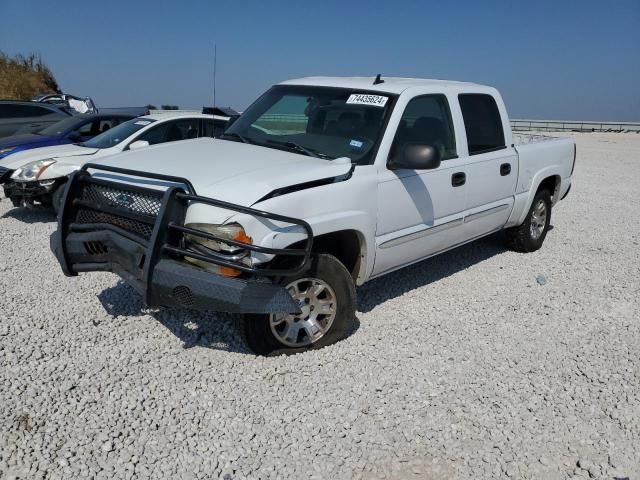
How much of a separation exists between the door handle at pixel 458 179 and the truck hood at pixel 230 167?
1262 millimetres

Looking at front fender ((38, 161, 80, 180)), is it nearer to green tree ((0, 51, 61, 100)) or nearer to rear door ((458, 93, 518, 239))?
rear door ((458, 93, 518, 239))

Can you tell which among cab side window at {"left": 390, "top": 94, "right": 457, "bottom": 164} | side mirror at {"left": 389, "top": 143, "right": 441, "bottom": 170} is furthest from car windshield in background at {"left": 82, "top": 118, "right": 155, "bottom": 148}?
side mirror at {"left": 389, "top": 143, "right": 441, "bottom": 170}

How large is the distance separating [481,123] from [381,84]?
1219 mm

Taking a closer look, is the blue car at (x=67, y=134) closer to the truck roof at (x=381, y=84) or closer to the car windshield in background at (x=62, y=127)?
the car windshield in background at (x=62, y=127)

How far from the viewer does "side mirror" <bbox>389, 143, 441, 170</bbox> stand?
420 centimetres

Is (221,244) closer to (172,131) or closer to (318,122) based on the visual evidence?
(318,122)

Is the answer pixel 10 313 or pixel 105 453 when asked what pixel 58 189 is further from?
pixel 105 453

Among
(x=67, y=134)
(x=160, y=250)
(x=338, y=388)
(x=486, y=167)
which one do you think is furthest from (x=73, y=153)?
(x=338, y=388)

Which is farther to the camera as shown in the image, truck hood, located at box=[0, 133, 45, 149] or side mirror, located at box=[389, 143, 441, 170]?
truck hood, located at box=[0, 133, 45, 149]

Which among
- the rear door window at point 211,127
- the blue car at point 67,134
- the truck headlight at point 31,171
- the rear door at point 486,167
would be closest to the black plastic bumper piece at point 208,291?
the rear door at point 486,167

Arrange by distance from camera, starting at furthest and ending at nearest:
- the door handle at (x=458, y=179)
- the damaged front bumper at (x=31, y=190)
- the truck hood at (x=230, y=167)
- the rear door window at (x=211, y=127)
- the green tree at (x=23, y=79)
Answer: the green tree at (x=23, y=79), the rear door window at (x=211, y=127), the damaged front bumper at (x=31, y=190), the door handle at (x=458, y=179), the truck hood at (x=230, y=167)

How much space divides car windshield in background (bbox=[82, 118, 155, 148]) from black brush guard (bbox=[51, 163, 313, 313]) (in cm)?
429

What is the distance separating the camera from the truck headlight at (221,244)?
346 centimetres

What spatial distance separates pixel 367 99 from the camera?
471 centimetres
